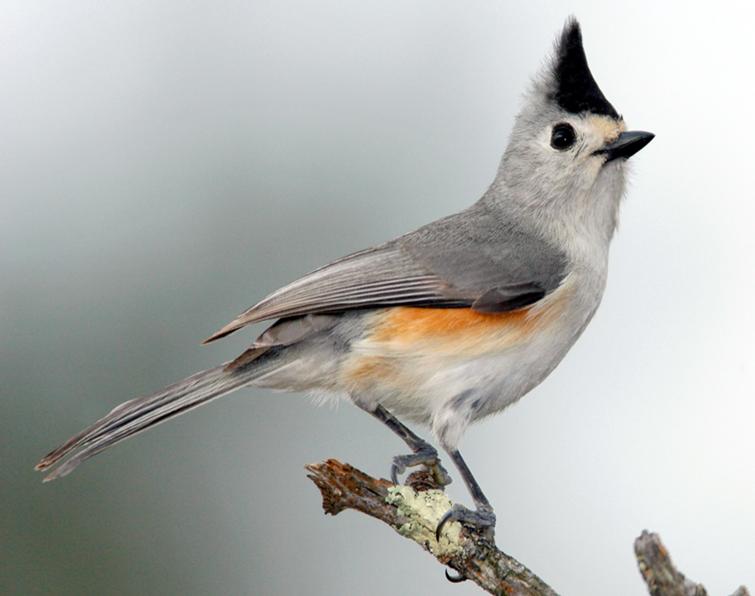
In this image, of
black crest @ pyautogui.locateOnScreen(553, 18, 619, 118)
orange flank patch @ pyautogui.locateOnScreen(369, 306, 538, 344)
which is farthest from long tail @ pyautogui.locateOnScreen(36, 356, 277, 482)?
black crest @ pyautogui.locateOnScreen(553, 18, 619, 118)

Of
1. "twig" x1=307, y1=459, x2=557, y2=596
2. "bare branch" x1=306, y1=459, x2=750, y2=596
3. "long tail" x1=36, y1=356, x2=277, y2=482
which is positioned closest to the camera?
"bare branch" x1=306, y1=459, x2=750, y2=596

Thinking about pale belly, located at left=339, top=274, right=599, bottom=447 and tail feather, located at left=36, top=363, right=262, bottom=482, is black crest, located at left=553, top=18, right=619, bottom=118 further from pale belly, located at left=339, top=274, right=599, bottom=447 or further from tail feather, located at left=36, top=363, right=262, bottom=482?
tail feather, located at left=36, top=363, right=262, bottom=482

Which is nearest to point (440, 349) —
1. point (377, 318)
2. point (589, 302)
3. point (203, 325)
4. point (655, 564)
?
point (377, 318)

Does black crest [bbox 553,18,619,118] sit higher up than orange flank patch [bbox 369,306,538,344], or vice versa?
black crest [bbox 553,18,619,118]

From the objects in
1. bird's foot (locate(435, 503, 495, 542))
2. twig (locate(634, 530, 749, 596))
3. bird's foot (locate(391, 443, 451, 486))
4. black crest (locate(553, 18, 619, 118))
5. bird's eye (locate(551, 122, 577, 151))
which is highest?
black crest (locate(553, 18, 619, 118))

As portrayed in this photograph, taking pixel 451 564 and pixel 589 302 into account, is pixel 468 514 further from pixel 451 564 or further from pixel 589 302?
pixel 589 302

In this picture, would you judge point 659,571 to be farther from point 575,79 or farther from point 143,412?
point 575,79

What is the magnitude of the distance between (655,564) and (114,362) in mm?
5121

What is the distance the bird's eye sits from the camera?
5.12m

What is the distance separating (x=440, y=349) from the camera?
179 inches

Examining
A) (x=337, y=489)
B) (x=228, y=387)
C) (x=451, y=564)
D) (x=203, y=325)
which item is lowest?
(x=451, y=564)

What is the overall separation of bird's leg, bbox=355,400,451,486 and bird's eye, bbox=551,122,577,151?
1.47 meters

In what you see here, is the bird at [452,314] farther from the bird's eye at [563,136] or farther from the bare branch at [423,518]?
the bare branch at [423,518]

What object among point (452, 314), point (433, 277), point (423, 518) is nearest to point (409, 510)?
point (423, 518)
